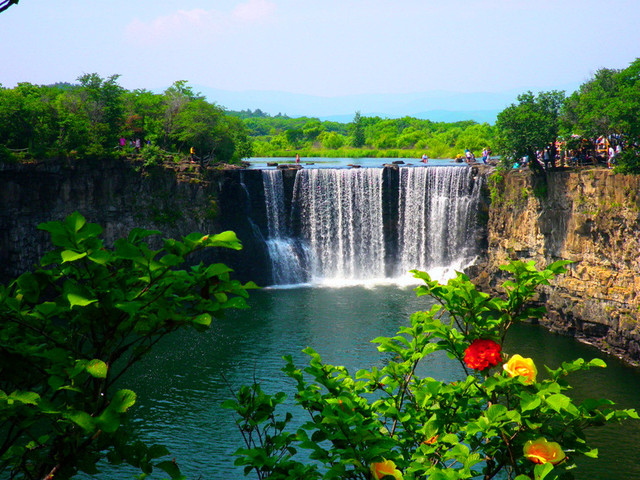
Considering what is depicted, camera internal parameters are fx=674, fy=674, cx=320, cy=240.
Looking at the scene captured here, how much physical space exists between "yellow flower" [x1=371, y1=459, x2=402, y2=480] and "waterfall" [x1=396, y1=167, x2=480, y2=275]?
26182 mm

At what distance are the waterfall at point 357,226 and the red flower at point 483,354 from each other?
26.4m

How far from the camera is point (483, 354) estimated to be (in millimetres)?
4289

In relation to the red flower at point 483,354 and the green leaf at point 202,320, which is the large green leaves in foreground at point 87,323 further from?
the red flower at point 483,354

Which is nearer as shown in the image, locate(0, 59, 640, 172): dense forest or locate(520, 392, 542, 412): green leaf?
locate(520, 392, 542, 412): green leaf

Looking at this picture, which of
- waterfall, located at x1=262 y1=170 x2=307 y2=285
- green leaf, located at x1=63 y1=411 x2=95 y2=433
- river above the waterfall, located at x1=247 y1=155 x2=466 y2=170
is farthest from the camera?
river above the waterfall, located at x1=247 y1=155 x2=466 y2=170

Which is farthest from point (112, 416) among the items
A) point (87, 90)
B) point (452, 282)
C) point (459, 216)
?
point (87, 90)

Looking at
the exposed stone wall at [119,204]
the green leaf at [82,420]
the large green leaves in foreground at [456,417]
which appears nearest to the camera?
the green leaf at [82,420]

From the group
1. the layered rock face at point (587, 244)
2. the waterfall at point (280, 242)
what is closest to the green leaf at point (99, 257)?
the layered rock face at point (587, 244)

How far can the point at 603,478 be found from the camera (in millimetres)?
13734

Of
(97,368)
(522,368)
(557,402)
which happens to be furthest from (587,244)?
(97,368)

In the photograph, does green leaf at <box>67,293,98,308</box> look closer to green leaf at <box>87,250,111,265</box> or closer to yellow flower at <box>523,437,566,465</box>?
green leaf at <box>87,250,111,265</box>

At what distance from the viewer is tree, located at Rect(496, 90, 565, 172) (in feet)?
79.5

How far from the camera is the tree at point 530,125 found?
2422 centimetres

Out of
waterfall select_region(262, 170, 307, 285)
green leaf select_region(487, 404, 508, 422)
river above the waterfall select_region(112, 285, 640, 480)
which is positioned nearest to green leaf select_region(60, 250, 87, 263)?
green leaf select_region(487, 404, 508, 422)
